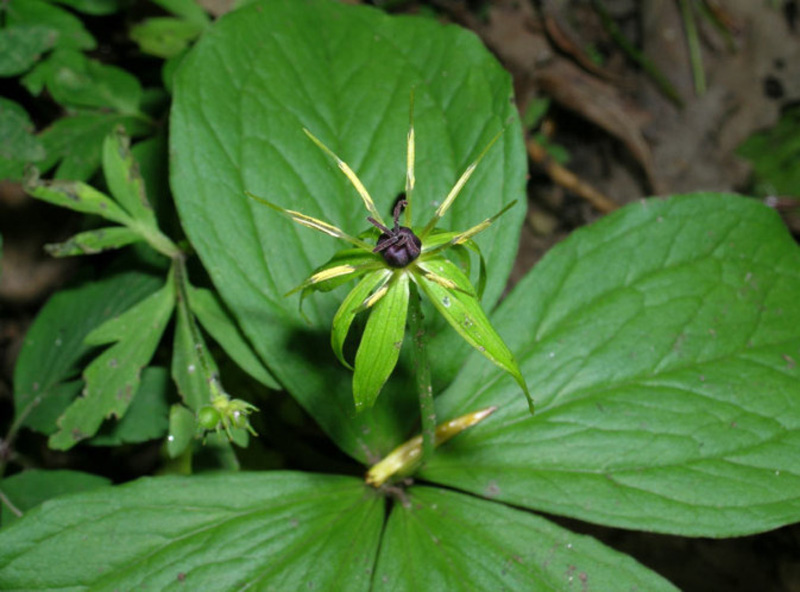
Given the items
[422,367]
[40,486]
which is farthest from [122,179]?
[422,367]

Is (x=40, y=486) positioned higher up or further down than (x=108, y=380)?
further down

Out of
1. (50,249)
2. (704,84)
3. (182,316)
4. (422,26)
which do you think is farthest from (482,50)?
(704,84)

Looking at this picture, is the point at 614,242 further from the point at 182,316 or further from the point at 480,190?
the point at 182,316

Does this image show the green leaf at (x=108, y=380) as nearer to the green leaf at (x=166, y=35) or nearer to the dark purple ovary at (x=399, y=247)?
the dark purple ovary at (x=399, y=247)

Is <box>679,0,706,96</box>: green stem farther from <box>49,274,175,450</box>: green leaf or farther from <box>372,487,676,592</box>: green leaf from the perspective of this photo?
<box>49,274,175,450</box>: green leaf

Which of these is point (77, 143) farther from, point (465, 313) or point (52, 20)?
point (465, 313)

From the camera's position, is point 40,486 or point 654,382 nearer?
point 654,382
